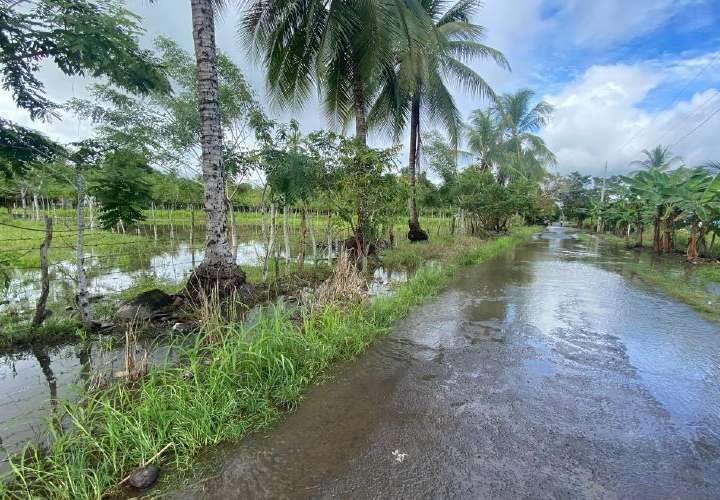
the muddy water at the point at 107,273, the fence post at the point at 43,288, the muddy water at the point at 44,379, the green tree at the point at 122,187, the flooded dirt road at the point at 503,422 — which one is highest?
the green tree at the point at 122,187

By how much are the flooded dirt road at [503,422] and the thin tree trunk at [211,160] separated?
11.6 feet

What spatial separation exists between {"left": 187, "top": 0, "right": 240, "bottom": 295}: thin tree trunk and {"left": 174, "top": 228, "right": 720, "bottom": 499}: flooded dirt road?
3549 millimetres

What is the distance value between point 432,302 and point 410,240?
9882 millimetres

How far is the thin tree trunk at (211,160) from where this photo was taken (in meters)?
6.30

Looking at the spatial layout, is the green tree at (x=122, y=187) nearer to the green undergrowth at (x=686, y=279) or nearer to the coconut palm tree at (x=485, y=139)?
the green undergrowth at (x=686, y=279)

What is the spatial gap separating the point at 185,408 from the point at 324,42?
378 inches

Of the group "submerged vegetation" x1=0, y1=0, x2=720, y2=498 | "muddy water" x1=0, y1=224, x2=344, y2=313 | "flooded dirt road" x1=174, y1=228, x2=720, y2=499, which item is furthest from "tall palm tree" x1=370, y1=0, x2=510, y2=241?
"flooded dirt road" x1=174, y1=228, x2=720, y2=499

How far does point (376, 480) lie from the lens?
2.52 m

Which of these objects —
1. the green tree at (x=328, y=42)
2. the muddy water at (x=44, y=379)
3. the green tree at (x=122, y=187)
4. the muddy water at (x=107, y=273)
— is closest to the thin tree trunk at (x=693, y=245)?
the green tree at (x=328, y=42)

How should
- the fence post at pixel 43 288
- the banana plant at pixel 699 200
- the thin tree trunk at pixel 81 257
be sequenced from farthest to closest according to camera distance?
the banana plant at pixel 699 200, the fence post at pixel 43 288, the thin tree trunk at pixel 81 257

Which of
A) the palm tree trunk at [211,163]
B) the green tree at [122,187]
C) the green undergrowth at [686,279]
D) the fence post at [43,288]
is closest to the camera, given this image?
the fence post at [43,288]

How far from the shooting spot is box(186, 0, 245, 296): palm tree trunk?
630 centimetres

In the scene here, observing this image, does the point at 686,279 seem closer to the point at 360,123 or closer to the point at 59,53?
the point at 360,123

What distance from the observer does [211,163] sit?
21.5ft
